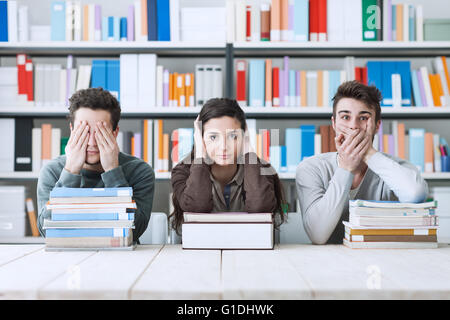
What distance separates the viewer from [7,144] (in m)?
2.59

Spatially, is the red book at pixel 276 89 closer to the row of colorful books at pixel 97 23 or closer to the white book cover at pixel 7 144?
the row of colorful books at pixel 97 23

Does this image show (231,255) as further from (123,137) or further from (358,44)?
(358,44)

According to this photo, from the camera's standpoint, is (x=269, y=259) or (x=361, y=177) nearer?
(x=269, y=259)

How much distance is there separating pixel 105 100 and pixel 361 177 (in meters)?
0.97

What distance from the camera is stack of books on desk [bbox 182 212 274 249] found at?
1.18 meters

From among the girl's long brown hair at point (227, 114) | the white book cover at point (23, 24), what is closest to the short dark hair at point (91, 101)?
the girl's long brown hair at point (227, 114)

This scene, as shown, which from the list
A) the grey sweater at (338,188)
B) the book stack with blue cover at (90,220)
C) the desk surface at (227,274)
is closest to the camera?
the desk surface at (227,274)

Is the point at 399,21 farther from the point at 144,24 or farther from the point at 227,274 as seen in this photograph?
the point at 227,274

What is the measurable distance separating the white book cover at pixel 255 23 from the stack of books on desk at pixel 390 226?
158cm

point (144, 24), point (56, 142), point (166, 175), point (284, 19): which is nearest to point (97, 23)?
point (144, 24)

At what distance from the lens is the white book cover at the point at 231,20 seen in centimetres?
254

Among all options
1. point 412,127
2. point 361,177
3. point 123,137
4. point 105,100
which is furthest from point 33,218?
point 412,127

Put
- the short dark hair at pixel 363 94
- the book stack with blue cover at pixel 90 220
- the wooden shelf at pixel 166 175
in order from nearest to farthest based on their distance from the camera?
1. the book stack with blue cover at pixel 90 220
2. the short dark hair at pixel 363 94
3. the wooden shelf at pixel 166 175
